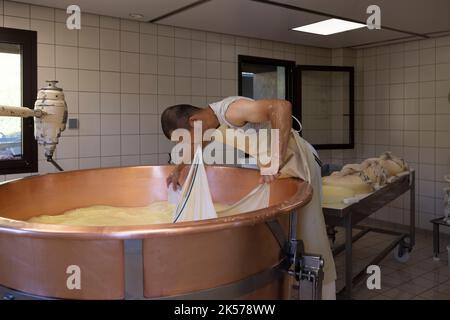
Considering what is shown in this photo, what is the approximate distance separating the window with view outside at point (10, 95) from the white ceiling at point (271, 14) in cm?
41

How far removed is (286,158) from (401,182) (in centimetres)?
201

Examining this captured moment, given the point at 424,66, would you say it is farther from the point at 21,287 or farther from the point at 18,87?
the point at 21,287

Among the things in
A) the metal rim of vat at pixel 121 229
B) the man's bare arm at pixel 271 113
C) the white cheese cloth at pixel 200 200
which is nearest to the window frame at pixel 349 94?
the man's bare arm at pixel 271 113

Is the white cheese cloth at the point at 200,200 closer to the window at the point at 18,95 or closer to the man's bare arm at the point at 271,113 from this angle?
the man's bare arm at the point at 271,113

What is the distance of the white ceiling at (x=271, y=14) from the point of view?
295cm

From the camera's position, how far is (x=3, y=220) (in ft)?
2.92

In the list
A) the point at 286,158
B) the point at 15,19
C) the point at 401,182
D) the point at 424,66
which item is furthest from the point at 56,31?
the point at 424,66

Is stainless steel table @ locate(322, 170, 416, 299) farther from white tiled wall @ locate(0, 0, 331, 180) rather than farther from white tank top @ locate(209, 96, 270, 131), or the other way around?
white tiled wall @ locate(0, 0, 331, 180)

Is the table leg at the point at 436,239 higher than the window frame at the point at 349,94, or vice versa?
the window frame at the point at 349,94

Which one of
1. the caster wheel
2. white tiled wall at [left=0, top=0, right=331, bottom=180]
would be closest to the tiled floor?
the caster wheel

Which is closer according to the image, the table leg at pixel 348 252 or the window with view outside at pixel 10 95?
the table leg at pixel 348 252

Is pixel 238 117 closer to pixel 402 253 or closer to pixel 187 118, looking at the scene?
pixel 187 118

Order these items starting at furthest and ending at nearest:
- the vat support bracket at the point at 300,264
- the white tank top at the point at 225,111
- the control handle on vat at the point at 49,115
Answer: the white tank top at the point at 225,111
the control handle on vat at the point at 49,115
the vat support bracket at the point at 300,264

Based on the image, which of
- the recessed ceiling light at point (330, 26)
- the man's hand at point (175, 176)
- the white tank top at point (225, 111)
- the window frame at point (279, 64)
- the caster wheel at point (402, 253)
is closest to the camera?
the white tank top at point (225, 111)
